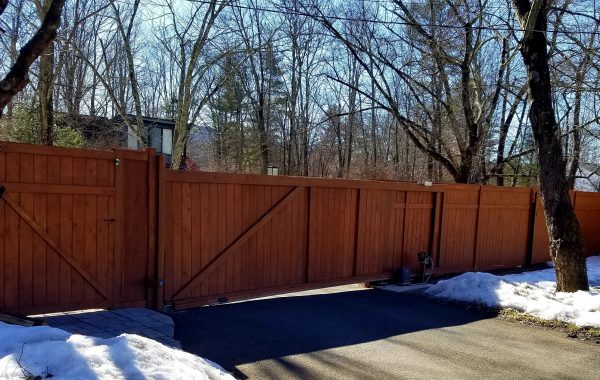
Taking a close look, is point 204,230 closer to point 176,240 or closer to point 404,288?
point 176,240

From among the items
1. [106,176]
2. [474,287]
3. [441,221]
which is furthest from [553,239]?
[106,176]

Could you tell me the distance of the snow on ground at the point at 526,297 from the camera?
625 cm

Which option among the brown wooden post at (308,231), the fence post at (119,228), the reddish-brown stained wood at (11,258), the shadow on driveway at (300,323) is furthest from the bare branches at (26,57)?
the brown wooden post at (308,231)

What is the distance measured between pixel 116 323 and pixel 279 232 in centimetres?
267

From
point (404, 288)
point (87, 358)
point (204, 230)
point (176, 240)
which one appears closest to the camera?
point (87, 358)

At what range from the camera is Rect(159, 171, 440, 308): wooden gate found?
19.9ft

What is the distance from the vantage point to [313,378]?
4.02 m

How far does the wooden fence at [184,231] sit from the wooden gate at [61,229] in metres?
0.01

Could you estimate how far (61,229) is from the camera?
5152 millimetres

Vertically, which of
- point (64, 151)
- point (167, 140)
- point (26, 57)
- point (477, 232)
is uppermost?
point (167, 140)

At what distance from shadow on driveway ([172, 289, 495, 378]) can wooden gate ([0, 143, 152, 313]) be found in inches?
40.9

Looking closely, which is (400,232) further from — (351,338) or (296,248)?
(351,338)

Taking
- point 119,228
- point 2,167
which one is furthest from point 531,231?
point 2,167

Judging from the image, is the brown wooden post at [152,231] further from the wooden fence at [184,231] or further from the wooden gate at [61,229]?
the wooden gate at [61,229]
